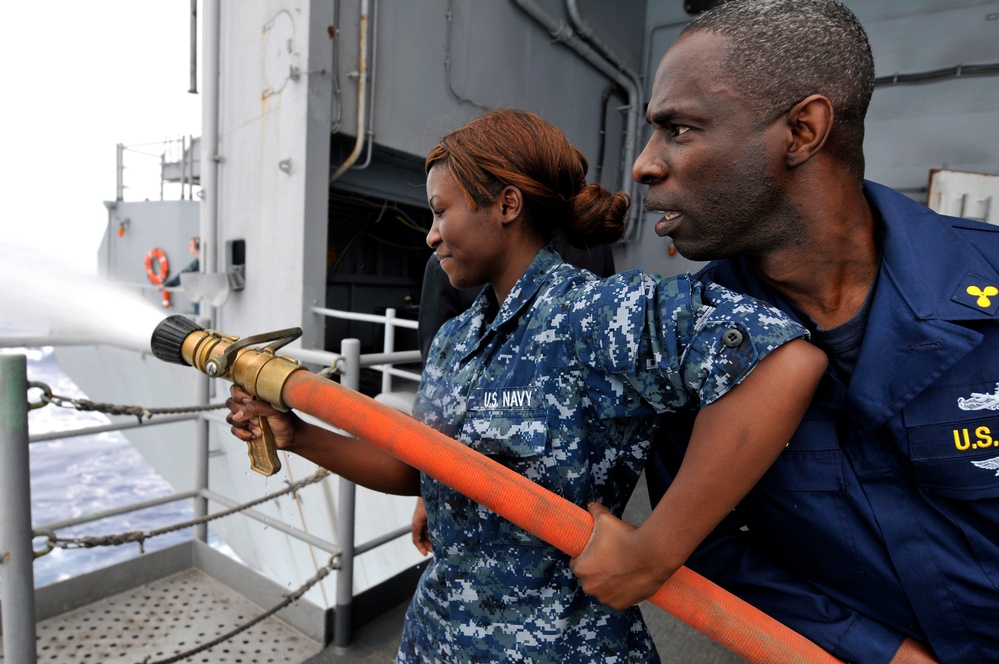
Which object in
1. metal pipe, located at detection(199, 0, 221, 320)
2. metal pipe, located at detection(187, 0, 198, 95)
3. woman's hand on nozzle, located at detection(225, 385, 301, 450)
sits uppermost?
metal pipe, located at detection(187, 0, 198, 95)

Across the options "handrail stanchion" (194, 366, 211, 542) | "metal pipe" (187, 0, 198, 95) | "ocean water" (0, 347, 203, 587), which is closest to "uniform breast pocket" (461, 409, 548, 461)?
"handrail stanchion" (194, 366, 211, 542)

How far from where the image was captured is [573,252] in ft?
7.23

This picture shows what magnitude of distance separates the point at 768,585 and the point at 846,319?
→ 442 millimetres

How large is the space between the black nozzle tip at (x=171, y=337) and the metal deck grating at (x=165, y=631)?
61.0 inches

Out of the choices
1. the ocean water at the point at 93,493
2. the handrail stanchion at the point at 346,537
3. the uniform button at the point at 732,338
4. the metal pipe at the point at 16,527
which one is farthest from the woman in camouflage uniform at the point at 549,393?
the ocean water at the point at 93,493

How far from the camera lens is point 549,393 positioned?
92 centimetres

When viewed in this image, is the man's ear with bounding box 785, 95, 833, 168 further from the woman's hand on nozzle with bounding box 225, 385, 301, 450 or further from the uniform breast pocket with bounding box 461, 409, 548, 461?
the woman's hand on nozzle with bounding box 225, 385, 301, 450

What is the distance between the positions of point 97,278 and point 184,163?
9.49 meters

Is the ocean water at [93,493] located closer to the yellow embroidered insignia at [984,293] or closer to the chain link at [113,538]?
the chain link at [113,538]

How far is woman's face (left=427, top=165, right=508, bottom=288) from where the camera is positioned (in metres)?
1.08

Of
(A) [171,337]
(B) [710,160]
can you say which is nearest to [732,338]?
(B) [710,160]

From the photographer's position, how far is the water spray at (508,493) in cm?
86

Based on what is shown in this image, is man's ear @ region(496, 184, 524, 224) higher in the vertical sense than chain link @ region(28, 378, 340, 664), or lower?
higher

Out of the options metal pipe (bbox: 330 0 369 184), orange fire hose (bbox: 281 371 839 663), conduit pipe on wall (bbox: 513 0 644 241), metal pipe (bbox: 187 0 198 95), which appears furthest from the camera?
conduit pipe on wall (bbox: 513 0 644 241)
